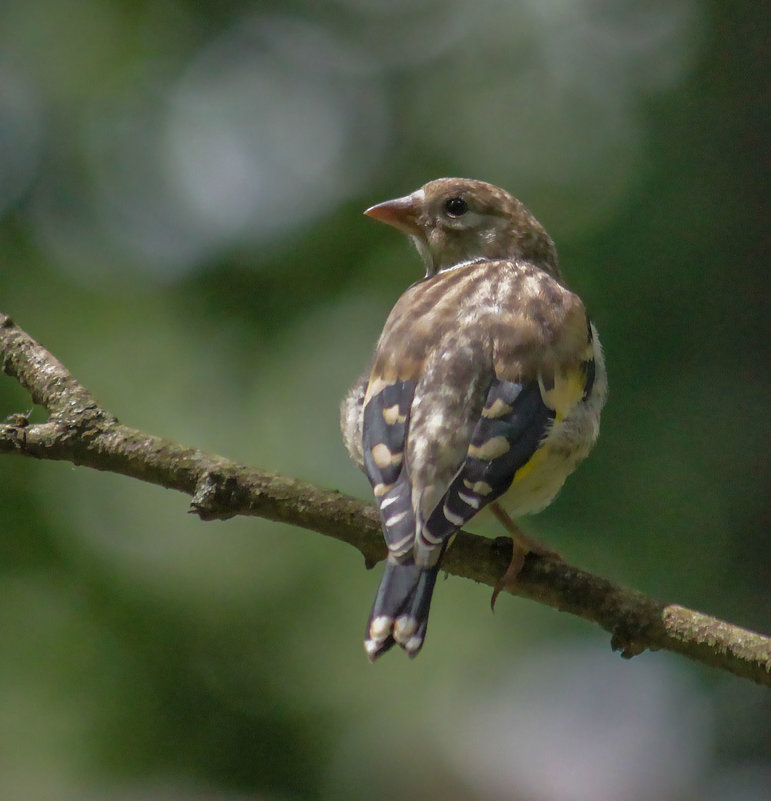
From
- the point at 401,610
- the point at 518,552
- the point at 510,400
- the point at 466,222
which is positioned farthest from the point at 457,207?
the point at 401,610

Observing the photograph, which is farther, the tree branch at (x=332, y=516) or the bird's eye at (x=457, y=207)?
the bird's eye at (x=457, y=207)

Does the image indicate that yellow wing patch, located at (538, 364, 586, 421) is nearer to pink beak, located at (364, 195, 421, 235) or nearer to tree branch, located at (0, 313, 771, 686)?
tree branch, located at (0, 313, 771, 686)

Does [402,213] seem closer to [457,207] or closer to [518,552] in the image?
[457,207]

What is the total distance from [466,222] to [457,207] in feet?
0.31

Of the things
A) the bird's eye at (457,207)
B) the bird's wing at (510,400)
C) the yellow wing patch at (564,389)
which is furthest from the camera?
the bird's eye at (457,207)

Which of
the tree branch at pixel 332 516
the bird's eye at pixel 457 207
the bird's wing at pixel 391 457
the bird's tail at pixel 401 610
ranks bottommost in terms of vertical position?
the bird's tail at pixel 401 610

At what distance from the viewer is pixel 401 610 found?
3496mm

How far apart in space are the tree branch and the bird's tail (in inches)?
8.7

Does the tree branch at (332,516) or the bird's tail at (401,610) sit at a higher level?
the tree branch at (332,516)

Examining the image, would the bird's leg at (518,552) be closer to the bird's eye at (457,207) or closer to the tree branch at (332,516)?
the tree branch at (332,516)

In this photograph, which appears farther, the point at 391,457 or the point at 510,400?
the point at 510,400

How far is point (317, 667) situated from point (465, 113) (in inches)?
190

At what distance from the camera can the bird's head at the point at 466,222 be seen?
20.0 feet

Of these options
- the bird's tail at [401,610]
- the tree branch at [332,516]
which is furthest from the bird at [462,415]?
the tree branch at [332,516]
